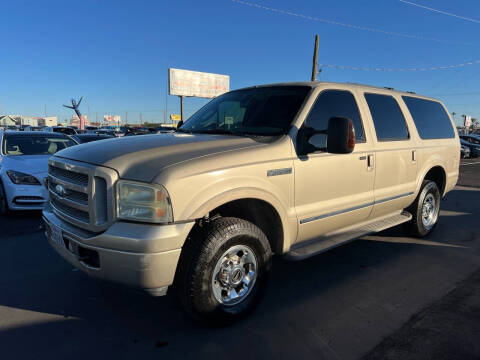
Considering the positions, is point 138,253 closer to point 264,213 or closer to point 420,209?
point 264,213

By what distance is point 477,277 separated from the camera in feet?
12.2

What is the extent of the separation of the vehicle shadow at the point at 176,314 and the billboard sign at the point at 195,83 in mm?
25843

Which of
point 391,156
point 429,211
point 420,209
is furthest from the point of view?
point 429,211

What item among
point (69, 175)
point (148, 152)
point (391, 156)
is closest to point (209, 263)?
point (148, 152)

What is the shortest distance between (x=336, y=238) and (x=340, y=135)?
1215 mm

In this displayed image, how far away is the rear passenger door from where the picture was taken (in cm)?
392

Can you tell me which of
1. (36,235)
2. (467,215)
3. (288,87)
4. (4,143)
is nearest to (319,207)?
(288,87)

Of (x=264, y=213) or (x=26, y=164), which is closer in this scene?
Result: (x=264, y=213)

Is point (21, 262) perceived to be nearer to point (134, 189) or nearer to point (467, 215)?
point (134, 189)

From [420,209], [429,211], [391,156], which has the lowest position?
[429,211]

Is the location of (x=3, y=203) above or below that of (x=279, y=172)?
below

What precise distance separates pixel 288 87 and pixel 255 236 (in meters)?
1.70

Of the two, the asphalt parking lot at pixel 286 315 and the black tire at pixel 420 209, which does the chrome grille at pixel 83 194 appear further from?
the black tire at pixel 420 209

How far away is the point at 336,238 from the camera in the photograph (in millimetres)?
3537
